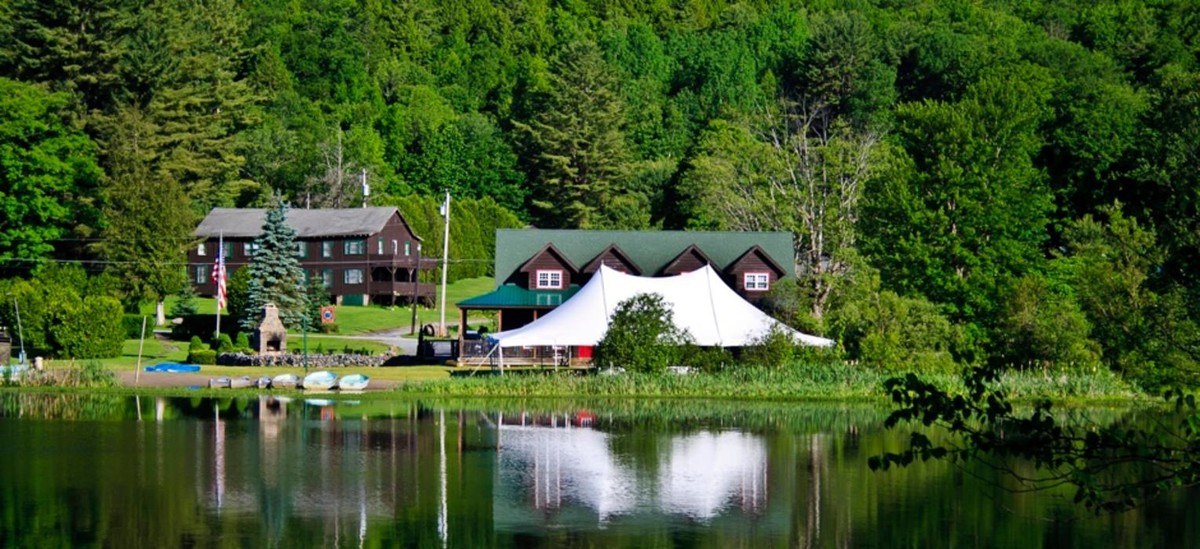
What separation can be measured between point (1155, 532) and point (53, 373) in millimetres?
35853

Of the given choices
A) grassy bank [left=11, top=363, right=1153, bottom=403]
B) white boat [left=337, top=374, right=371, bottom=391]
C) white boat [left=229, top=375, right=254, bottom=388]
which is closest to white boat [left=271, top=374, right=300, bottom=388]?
white boat [left=229, top=375, right=254, bottom=388]

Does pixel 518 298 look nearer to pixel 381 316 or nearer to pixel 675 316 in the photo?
pixel 675 316

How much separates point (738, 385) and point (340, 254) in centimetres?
4318

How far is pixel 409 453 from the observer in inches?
1417

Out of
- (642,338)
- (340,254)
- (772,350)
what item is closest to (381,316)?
(340,254)

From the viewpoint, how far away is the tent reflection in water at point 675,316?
5250 cm

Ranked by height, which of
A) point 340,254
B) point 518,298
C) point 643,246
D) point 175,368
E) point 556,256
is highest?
point 340,254

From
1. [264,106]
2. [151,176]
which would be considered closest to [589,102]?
[264,106]

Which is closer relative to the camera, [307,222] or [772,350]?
[772,350]

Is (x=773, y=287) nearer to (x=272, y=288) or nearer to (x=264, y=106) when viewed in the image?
(x=272, y=288)

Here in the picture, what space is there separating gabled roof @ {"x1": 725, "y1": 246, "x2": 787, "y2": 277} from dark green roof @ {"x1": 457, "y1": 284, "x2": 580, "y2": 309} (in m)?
6.50

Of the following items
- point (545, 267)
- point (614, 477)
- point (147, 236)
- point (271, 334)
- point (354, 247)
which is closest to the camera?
point (614, 477)

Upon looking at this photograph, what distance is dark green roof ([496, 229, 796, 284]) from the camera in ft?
216

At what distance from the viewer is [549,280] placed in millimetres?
65125
